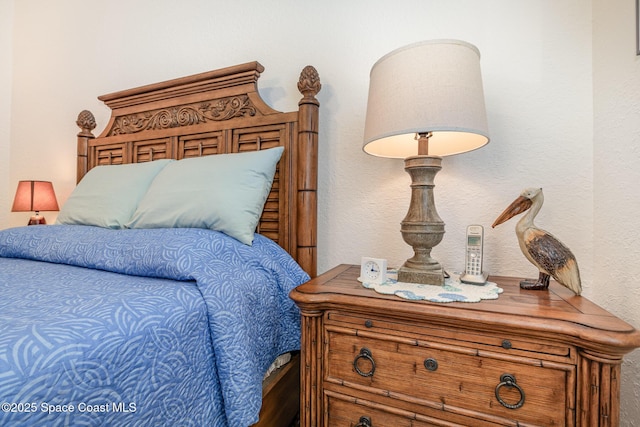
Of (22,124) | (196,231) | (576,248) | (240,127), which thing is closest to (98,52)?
(22,124)

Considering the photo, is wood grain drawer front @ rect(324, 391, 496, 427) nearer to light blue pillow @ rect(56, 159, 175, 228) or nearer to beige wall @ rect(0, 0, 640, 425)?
beige wall @ rect(0, 0, 640, 425)

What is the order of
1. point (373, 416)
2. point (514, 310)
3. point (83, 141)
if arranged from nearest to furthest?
1. point (514, 310)
2. point (373, 416)
3. point (83, 141)

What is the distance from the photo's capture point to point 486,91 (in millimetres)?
1142

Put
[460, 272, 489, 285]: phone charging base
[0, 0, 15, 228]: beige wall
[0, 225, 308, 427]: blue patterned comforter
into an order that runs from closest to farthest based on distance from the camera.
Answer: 1. [0, 225, 308, 427]: blue patterned comforter
2. [460, 272, 489, 285]: phone charging base
3. [0, 0, 15, 228]: beige wall

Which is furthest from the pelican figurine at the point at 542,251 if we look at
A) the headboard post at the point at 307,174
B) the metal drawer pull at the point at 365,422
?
the headboard post at the point at 307,174

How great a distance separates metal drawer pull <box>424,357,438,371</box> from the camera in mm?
738

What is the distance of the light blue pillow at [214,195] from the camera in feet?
3.67

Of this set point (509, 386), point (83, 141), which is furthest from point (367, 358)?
point (83, 141)

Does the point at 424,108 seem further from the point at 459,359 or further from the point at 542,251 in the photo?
the point at 459,359

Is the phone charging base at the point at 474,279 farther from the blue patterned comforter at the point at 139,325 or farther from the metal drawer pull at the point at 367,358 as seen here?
the blue patterned comforter at the point at 139,325

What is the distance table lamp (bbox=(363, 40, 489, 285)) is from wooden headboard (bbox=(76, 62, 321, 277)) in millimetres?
419

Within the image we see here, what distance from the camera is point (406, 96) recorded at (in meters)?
0.85

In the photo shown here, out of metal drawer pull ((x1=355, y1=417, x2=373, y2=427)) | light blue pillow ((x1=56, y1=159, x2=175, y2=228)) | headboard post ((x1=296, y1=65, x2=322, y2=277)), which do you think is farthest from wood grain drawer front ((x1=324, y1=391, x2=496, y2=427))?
light blue pillow ((x1=56, y1=159, x2=175, y2=228))

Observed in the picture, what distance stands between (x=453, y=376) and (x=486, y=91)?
3.41 ft
